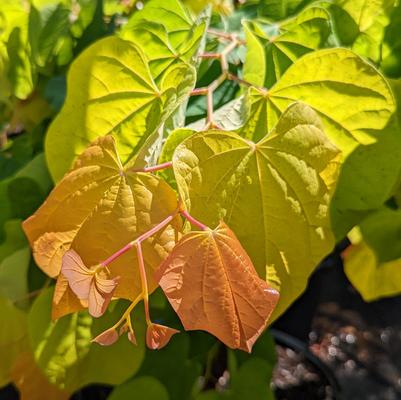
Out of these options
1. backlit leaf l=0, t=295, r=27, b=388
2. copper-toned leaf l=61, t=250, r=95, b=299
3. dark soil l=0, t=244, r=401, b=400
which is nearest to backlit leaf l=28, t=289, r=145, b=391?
backlit leaf l=0, t=295, r=27, b=388

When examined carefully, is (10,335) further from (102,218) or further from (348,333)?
(348,333)

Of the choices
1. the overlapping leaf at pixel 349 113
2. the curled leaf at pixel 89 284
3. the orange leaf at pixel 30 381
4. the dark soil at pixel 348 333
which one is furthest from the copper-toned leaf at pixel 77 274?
the dark soil at pixel 348 333

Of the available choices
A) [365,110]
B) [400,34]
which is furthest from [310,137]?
[400,34]

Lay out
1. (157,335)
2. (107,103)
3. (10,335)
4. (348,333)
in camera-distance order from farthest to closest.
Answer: (348,333) < (10,335) < (107,103) < (157,335)

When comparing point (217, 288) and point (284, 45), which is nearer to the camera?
point (217, 288)

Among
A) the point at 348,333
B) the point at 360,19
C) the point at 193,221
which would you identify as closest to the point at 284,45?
the point at 360,19

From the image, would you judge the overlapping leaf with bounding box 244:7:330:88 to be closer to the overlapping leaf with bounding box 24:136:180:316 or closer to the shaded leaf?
the overlapping leaf with bounding box 24:136:180:316
